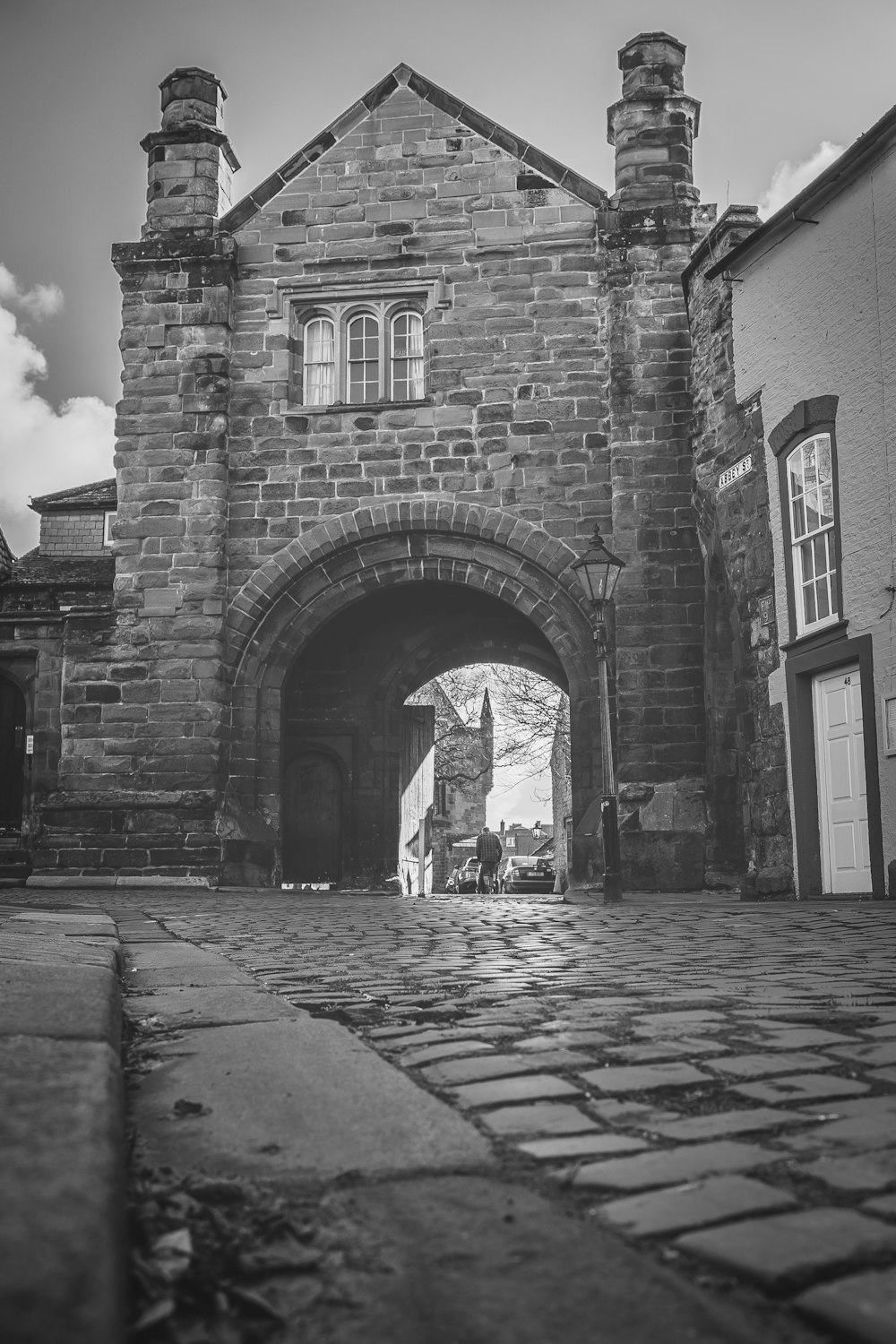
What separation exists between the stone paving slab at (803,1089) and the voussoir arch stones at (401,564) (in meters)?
13.8

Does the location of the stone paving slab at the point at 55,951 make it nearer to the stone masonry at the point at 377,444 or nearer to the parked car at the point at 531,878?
the stone masonry at the point at 377,444

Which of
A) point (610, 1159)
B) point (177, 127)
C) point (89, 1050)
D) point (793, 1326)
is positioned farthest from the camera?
point (177, 127)

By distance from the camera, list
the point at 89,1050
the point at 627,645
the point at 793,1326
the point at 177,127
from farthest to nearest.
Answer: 1. the point at 177,127
2. the point at 627,645
3. the point at 89,1050
4. the point at 793,1326

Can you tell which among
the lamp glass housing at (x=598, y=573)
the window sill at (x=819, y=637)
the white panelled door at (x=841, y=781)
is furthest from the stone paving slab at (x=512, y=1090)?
the lamp glass housing at (x=598, y=573)

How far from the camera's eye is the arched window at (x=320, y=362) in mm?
17625

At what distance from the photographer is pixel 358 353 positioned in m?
17.8

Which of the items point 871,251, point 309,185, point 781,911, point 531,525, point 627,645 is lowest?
point 781,911

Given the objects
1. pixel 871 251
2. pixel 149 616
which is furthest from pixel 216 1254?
pixel 149 616

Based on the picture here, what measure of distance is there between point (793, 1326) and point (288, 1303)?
21.6 inches

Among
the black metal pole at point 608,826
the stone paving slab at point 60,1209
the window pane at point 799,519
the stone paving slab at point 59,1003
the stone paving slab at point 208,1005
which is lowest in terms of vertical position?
the stone paving slab at point 208,1005

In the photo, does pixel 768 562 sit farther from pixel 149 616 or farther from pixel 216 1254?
pixel 216 1254

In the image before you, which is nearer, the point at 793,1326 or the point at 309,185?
the point at 793,1326

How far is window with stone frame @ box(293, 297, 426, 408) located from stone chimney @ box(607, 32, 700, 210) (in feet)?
10.7

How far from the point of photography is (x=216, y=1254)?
1630 mm
